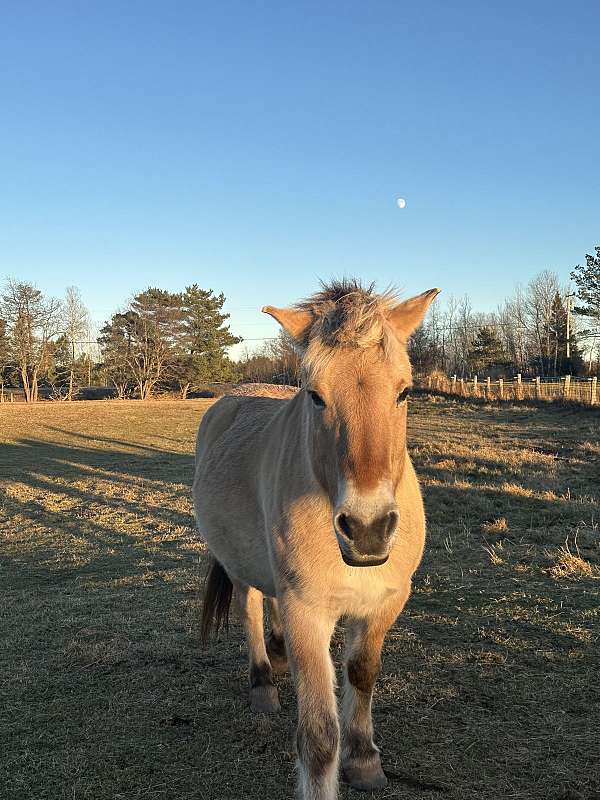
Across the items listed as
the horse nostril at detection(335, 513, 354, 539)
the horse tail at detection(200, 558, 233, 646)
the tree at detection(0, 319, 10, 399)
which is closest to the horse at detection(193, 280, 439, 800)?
the horse nostril at detection(335, 513, 354, 539)

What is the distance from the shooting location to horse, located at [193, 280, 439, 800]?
89.5 inches

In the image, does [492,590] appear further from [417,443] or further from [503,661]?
[417,443]

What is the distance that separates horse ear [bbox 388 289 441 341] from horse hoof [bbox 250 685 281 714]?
2.46 m

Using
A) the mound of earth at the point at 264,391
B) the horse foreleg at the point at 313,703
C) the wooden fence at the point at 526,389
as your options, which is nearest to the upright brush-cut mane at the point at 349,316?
the horse foreleg at the point at 313,703

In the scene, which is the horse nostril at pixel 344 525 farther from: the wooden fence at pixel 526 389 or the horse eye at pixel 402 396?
the wooden fence at pixel 526 389

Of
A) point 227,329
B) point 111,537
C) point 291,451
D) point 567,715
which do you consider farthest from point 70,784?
point 227,329

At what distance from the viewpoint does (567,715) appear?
11.0 feet

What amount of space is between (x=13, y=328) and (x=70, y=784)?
46.4m

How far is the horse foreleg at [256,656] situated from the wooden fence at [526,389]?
960 inches

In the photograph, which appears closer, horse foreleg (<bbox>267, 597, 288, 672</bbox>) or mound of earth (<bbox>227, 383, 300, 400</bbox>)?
horse foreleg (<bbox>267, 597, 288, 672</bbox>)

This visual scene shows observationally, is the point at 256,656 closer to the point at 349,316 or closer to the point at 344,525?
the point at 344,525

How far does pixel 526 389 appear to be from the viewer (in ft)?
104

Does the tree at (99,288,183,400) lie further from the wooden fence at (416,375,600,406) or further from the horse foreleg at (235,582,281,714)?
the horse foreleg at (235,582,281,714)

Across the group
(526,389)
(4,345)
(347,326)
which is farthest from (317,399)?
(4,345)
